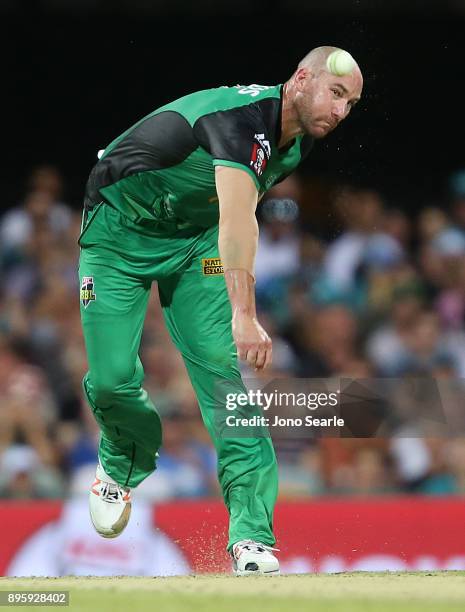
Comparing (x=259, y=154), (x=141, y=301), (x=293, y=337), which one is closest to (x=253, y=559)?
(x=141, y=301)

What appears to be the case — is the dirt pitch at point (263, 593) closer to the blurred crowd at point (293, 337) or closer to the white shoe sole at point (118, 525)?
the white shoe sole at point (118, 525)

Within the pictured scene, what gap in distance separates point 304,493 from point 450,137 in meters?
3.36

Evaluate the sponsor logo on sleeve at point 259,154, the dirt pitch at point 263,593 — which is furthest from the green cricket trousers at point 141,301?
the dirt pitch at point 263,593

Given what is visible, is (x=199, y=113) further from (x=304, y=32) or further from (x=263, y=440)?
(x=304, y=32)

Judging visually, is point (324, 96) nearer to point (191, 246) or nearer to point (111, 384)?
point (191, 246)

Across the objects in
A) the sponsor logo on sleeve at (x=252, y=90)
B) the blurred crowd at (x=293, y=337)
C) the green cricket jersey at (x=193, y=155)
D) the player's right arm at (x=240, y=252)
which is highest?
the blurred crowd at (x=293, y=337)

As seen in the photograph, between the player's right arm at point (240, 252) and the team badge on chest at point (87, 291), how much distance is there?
1.00 m

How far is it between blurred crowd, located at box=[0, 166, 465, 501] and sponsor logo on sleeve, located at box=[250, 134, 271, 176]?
3.12 metres

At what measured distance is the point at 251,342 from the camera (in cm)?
417

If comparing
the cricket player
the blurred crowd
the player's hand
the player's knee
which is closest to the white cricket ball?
the cricket player

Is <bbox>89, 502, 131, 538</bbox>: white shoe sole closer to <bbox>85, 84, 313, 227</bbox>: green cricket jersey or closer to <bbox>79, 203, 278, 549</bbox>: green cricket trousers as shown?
<bbox>79, 203, 278, 549</bbox>: green cricket trousers

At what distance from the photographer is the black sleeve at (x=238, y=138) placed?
4.36 meters

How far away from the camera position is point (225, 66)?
978 cm

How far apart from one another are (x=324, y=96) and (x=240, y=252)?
789 millimetres
